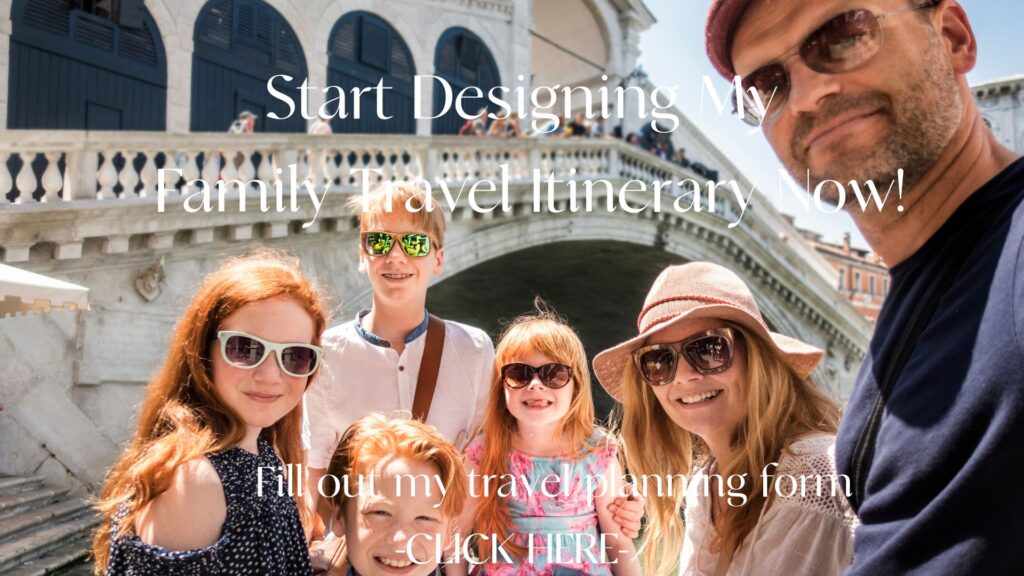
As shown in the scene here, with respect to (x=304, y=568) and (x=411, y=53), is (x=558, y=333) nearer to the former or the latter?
(x=304, y=568)

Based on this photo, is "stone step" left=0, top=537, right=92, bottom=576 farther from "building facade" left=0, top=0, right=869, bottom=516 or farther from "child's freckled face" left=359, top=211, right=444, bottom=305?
"child's freckled face" left=359, top=211, right=444, bottom=305

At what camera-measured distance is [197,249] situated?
7.47 meters

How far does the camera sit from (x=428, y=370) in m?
2.44

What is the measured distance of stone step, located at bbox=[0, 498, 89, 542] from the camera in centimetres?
494

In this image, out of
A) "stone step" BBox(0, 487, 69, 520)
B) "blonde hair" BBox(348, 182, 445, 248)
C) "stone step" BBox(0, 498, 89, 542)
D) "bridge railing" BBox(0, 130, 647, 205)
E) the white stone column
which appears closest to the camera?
"blonde hair" BBox(348, 182, 445, 248)

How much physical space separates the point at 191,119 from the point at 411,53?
14.5 feet

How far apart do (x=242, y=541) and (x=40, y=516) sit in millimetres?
4908

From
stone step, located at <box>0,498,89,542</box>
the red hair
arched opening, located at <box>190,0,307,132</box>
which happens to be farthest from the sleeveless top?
arched opening, located at <box>190,0,307,132</box>

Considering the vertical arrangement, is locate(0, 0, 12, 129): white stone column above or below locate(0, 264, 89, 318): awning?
above

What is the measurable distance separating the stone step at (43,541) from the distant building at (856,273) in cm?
2993

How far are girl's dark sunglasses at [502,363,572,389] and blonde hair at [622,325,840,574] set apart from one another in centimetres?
36

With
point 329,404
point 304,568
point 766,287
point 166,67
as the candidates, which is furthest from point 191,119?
point 766,287

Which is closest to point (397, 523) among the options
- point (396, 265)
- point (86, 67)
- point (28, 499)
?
point (396, 265)

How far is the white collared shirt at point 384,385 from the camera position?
2354mm
